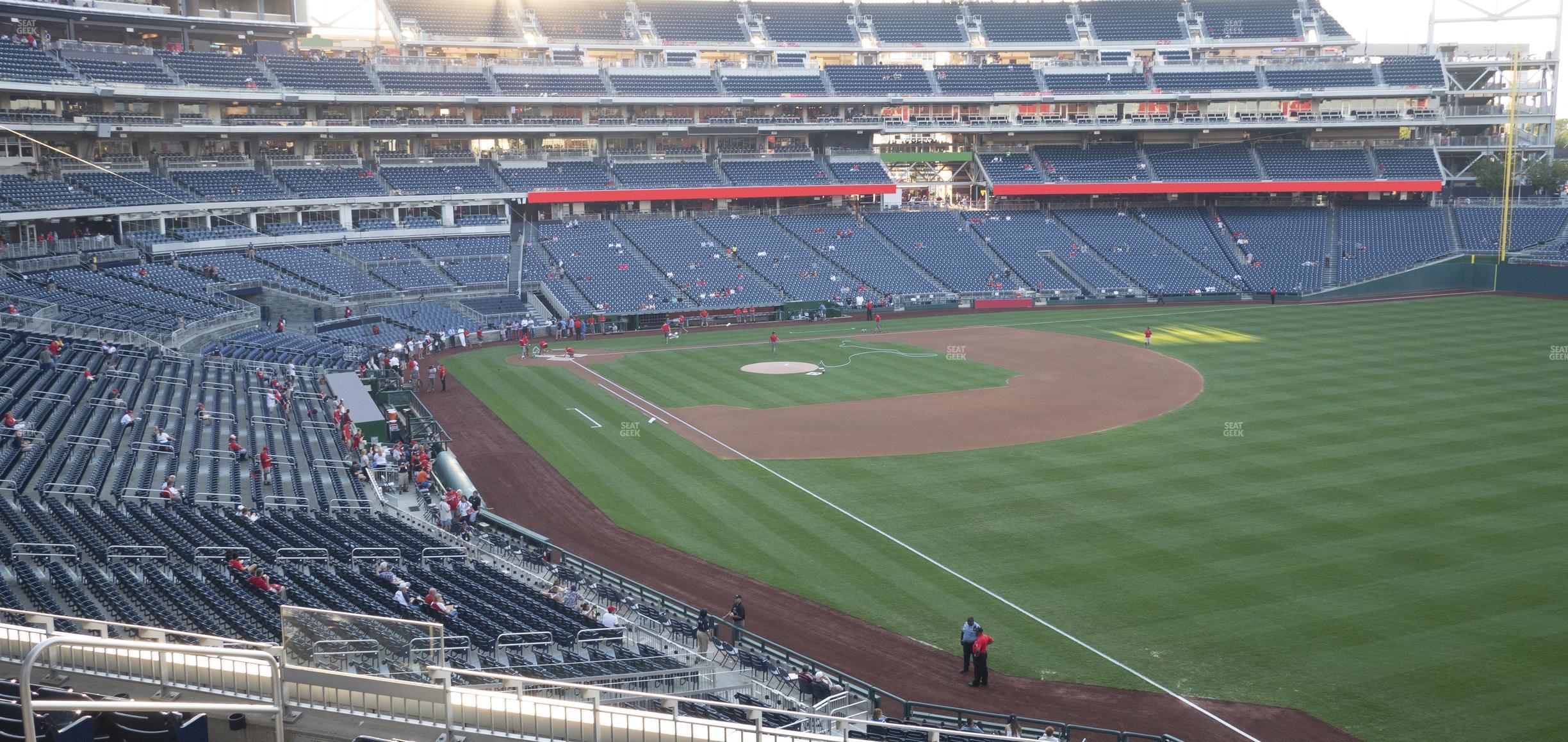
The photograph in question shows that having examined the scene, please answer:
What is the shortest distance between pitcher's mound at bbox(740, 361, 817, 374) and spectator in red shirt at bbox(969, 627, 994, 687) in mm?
26925

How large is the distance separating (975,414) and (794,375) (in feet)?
31.5

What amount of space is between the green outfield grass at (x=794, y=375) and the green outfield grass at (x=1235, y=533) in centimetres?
339

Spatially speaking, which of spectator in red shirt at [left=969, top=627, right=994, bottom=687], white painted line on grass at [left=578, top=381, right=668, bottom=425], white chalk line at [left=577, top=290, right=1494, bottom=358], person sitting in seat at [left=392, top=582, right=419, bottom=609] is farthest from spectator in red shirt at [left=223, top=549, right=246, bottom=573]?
white chalk line at [left=577, top=290, right=1494, bottom=358]

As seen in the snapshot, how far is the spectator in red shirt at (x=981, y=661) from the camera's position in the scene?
17953 millimetres

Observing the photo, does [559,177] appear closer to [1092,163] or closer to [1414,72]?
[1092,163]

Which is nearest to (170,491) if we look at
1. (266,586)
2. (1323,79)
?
(266,586)

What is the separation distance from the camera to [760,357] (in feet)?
159

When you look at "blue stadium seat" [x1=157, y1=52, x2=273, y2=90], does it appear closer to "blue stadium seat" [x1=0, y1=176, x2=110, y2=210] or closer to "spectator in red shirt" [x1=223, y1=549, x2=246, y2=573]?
"blue stadium seat" [x1=0, y1=176, x2=110, y2=210]

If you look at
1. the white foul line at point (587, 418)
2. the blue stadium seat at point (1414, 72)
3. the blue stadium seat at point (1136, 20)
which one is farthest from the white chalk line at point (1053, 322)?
the blue stadium seat at point (1136, 20)

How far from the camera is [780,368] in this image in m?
45.8

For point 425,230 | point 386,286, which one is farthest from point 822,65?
point 386,286

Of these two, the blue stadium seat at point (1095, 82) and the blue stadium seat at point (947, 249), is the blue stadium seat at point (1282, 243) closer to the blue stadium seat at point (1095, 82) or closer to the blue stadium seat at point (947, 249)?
the blue stadium seat at point (1095, 82)

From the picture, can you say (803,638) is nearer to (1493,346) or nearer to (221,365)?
(221,365)

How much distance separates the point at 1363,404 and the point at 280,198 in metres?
51.7
